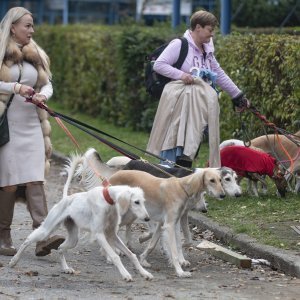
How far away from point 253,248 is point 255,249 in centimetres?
5

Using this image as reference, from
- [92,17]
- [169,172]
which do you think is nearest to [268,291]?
[169,172]

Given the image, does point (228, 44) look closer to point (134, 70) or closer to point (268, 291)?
point (134, 70)

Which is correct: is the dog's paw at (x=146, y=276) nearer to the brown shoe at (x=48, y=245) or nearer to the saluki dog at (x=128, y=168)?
the brown shoe at (x=48, y=245)

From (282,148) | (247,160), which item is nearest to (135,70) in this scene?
(282,148)

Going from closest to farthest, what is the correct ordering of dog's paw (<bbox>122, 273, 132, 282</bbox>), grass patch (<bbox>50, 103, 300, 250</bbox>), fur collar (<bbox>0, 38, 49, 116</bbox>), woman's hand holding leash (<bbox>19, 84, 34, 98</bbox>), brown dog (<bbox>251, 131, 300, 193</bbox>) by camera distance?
dog's paw (<bbox>122, 273, 132, 282</bbox>) → woman's hand holding leash (<bbox>19, 84, 34, 98</bbox>) → fur collar (<bbox>0, 38, 49, 116</bbox>) → grass patch (<bbox>50, 103, 300, 250</bbox>) → brown dog (<bbox>251, 131, 300, 193</bbox>)

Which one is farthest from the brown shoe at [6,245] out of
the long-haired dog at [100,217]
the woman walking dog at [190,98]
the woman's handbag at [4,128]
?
the woman walking dog at [190,98]

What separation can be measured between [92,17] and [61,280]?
41648 millimetres

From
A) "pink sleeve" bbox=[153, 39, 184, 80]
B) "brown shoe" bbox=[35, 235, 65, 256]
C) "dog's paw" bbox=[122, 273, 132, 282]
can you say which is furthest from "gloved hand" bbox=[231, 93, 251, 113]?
"dog's paw" bbox=[122, 273, 132, 282]

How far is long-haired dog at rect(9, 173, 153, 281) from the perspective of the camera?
24.1ft

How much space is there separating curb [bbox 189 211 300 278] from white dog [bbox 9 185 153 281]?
44.4 inches

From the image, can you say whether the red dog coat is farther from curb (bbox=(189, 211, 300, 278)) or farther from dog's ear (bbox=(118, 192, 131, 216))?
dog's ear (bbox=(118, 192, 131, 216))

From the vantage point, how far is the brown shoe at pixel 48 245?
8.11 metres

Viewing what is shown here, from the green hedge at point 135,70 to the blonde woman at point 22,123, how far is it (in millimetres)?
4561

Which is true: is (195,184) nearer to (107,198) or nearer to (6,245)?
(107,198)
